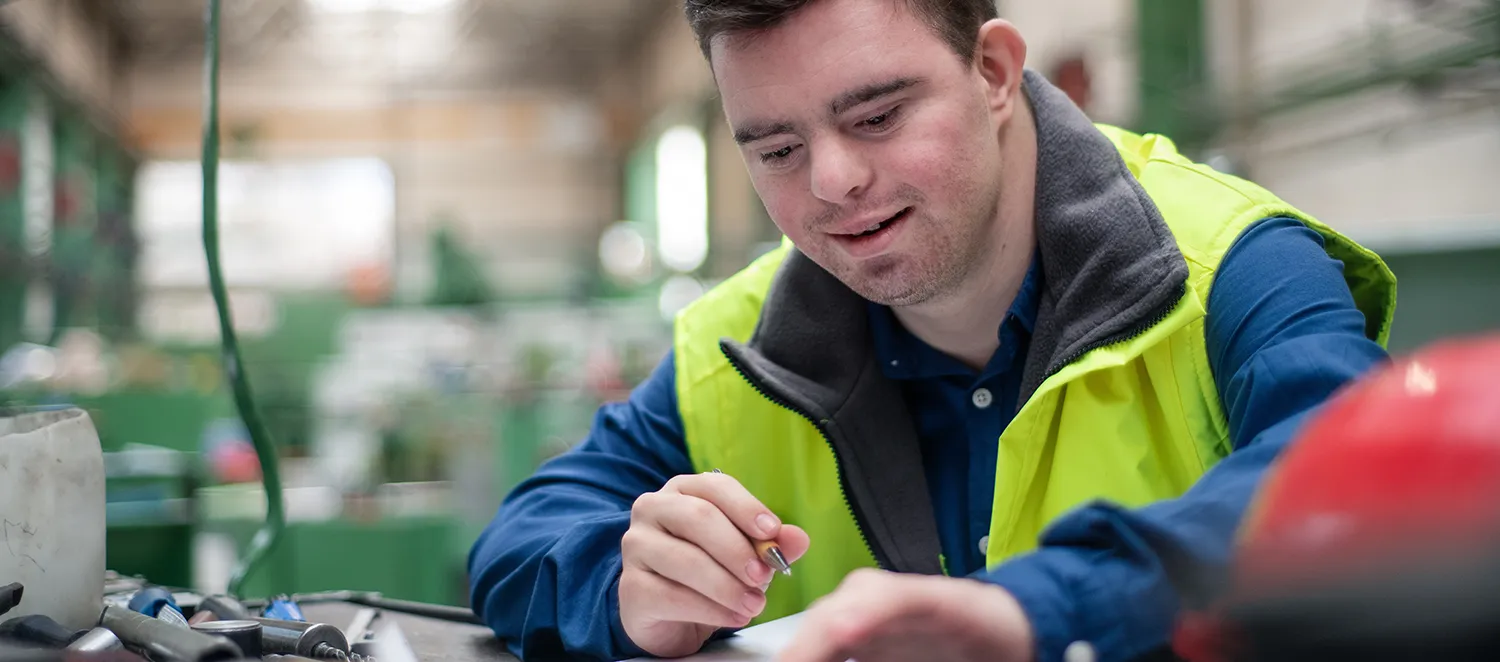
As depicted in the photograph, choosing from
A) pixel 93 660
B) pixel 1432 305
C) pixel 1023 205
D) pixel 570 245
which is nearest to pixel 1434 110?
pixel 1432 305

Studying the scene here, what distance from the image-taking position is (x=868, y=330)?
1.09 meters

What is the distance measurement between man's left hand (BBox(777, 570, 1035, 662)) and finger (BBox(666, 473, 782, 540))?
0.23 m

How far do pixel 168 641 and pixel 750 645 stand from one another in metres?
0.37

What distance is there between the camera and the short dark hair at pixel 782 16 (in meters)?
0.88

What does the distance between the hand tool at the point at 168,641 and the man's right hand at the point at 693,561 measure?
27cm

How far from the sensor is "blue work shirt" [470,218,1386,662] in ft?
1.71

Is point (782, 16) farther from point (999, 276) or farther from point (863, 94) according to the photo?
point (999, 276)

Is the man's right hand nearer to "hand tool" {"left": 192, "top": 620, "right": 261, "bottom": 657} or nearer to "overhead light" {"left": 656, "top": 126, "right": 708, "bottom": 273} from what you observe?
"hand tool" {"left": 192, "top": 620, "right": 261, "bottom": 657}

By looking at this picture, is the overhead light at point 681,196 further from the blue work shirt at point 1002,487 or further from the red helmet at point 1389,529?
the red helmet at point 1389,529

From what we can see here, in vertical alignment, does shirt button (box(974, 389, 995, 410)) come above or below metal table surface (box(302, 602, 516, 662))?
above

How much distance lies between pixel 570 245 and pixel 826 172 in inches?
462

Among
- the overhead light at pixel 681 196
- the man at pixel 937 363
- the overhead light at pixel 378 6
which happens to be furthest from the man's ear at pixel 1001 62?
the overhead light at pixel 378 6

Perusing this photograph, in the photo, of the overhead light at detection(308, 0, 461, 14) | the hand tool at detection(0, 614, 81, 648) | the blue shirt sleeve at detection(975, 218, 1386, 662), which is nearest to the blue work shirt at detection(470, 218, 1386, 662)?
the blue shirt sleeve at detection(975, 218, 1386, 662)

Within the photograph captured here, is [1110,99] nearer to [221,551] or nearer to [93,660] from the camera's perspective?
[221,551]
